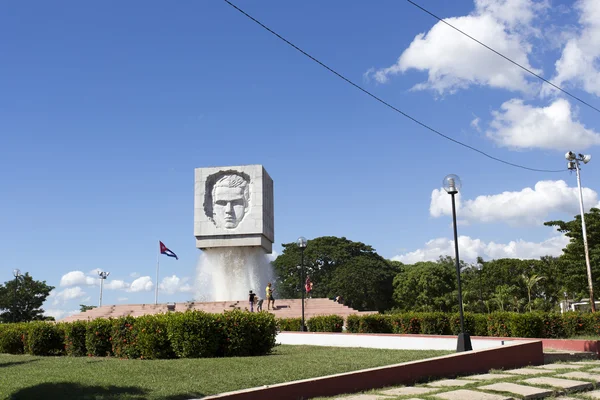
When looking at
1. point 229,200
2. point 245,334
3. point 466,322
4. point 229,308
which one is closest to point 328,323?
point 466,322

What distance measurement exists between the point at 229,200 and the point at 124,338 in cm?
2270

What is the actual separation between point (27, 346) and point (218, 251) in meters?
20.9

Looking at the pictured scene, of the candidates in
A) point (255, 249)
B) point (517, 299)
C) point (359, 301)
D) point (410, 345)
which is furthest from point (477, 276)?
point (410, 345)

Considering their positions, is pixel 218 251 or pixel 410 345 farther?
pixel 218 251

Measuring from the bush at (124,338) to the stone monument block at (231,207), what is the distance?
2154cm

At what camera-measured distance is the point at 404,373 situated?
8.06 m

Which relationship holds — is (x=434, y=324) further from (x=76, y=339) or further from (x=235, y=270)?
(x=235, y=270)

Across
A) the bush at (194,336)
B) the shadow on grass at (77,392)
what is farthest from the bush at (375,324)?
the shadow on grass at (77,392)

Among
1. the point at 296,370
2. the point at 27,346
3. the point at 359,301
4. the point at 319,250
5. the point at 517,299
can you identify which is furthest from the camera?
the point at 319,250

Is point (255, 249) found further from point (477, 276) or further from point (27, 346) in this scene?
point (477, 276)

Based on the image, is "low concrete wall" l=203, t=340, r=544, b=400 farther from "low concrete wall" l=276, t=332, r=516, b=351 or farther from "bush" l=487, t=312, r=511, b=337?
"bush" l=487, t=312, r=511, b=337

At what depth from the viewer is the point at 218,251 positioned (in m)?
34.5

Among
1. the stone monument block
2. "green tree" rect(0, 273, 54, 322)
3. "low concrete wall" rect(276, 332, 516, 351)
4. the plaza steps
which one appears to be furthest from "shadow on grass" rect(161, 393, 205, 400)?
"green tree" rect(0, 273, 54, 322)

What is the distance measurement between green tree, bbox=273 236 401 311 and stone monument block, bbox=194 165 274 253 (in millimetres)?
17138
